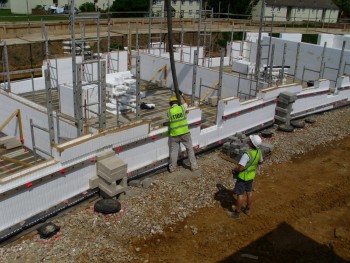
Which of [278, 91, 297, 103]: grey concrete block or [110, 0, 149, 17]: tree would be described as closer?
[278, 91, 297, 103]: grey concrete block

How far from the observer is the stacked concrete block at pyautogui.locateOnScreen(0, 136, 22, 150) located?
1256 centimetres

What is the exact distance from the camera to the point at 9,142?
1274 centimetres

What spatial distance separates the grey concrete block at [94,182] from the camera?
9297mm

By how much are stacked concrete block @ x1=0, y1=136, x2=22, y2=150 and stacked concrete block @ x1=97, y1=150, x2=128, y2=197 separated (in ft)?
16.3

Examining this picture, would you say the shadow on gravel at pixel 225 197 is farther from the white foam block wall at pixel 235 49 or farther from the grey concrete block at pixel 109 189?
the white foam block wall at pixel 235 49

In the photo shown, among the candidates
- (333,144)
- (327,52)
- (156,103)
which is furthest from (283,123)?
(327,52)

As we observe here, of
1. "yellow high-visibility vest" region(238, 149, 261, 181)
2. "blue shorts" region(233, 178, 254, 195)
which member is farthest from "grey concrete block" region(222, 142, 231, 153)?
"yellow high-visibility vest" region(238, 149, 261, 181)

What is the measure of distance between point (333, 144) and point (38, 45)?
75.0ft

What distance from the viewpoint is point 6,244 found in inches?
308

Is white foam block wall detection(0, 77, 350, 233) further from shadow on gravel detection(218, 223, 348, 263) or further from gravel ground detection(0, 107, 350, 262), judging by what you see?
shadow on gravel detection(218, 223, 348, 263)

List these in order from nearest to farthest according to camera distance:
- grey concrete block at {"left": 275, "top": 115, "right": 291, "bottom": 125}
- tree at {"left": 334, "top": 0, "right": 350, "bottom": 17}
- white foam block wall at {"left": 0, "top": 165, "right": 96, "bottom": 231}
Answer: white foam block wall at {"left": 0, "top": 165, "right": 96, "bottom": 231} < grey concrete block at {"left": 275, "top": 115, "right": 291, "bottom": 125} < tree at {"left": 334, "top": 0, "right": 350, "bottom": 17}

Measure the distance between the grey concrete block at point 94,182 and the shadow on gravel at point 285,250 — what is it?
3682 millimetres

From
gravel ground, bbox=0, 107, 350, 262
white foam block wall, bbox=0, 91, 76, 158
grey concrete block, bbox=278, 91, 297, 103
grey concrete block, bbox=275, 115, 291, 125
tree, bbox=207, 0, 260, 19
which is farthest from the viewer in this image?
tree, bbox=207, 0, 260, 19

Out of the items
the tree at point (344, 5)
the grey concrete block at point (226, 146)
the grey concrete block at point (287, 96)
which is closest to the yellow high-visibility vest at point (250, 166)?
the grey concrete block at point (226, 146)
